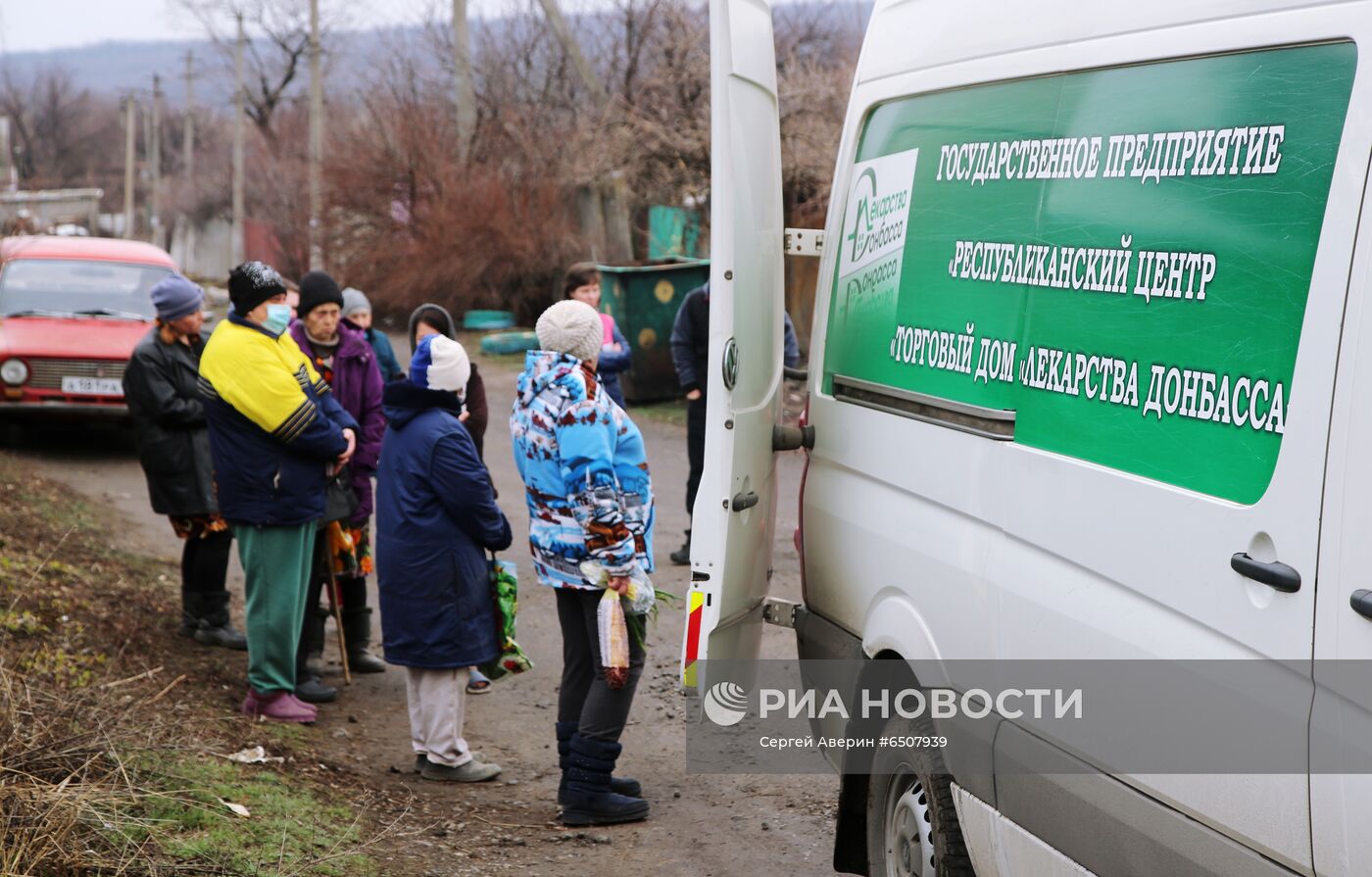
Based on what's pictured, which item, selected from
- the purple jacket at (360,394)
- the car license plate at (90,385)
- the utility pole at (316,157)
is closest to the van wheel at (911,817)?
the purple jacket at (360,394)

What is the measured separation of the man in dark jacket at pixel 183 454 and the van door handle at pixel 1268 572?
18.0ft

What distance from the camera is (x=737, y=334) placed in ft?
12.5

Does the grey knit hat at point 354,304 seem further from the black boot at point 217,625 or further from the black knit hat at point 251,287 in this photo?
the black knit hat at point 251,287

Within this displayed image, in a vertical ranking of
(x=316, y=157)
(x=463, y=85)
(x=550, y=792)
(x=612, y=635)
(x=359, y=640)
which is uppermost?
(x=463, y=85)

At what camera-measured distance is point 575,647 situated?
4883 millimetres

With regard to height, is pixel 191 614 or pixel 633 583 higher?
pixel 633 583

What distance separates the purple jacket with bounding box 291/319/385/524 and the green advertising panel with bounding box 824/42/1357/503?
10.9ft

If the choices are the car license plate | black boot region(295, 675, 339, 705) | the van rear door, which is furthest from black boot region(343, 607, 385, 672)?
the car license plate

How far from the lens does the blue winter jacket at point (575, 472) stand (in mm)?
4605

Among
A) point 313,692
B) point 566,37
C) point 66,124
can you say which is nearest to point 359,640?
point 313,692

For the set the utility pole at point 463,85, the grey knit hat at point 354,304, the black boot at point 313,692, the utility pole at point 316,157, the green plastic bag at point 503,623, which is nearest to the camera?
the green plastic bag at point 503,623

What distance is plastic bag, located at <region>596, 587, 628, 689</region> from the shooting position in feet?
15.3

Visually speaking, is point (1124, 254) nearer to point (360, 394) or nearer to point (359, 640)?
point (360, 394)

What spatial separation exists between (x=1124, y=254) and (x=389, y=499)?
124 inches
